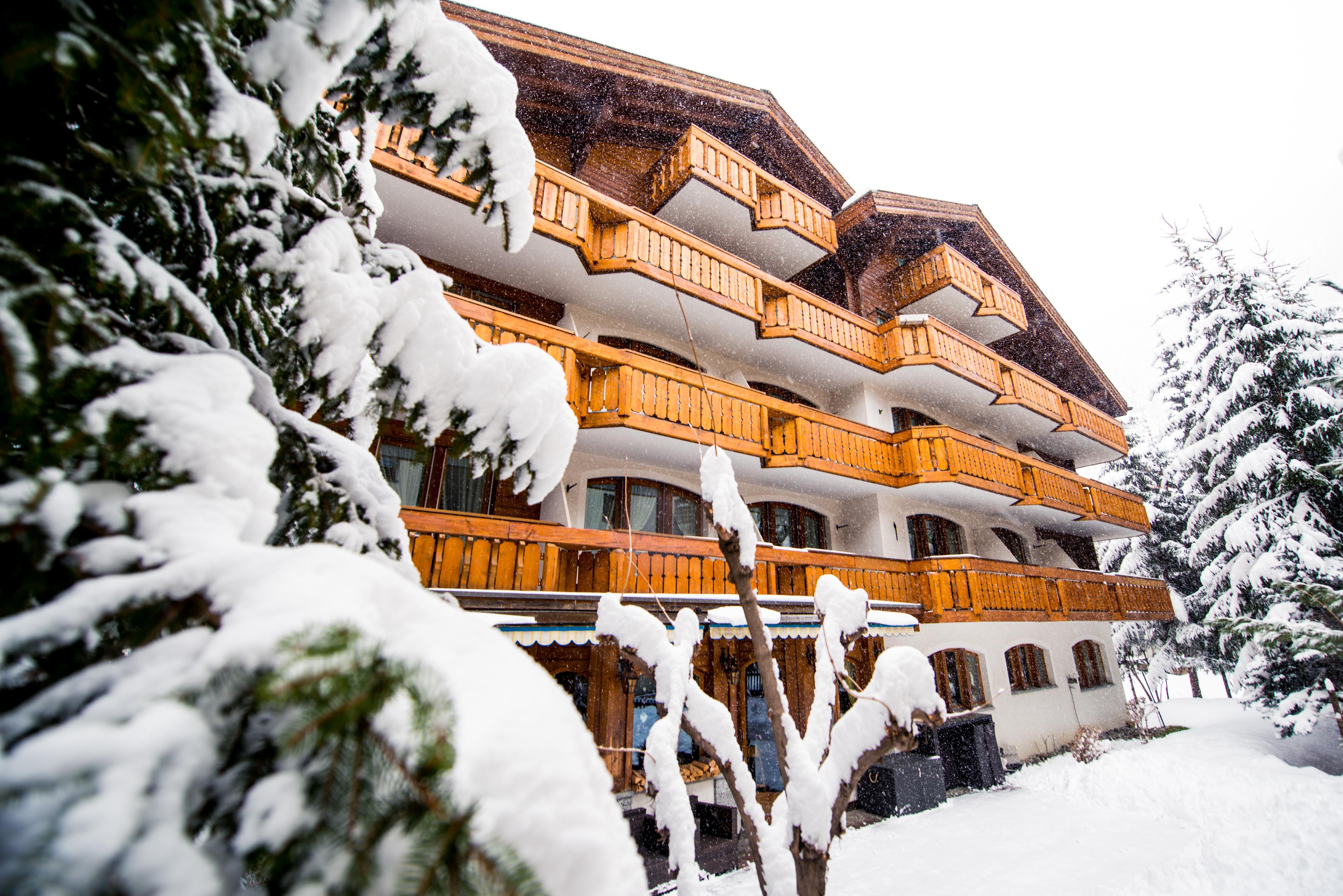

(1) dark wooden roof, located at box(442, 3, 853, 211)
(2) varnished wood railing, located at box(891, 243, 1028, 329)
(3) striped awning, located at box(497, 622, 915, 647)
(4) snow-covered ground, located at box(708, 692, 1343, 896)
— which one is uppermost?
(1) dark wooden roof, located at box(442, 3, 853, 211)

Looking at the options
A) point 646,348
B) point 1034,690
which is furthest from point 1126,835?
point 646,348

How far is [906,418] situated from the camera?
1534cm

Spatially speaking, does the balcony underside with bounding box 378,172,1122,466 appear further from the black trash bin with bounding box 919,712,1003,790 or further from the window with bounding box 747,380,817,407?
the black trash bin with bounding box 919,712,1003,790

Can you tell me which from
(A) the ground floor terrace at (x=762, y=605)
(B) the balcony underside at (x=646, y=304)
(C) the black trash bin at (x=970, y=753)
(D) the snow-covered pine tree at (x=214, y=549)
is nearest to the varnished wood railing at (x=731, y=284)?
(B) the balcony underside at (x=646, y=304)

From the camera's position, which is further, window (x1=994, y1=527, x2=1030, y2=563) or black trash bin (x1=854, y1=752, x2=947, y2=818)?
window (x1=994, y1=527, x2=1030, y2=563)

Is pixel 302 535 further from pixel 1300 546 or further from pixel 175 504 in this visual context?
pixel 1300 546

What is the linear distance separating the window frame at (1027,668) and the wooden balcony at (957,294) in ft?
31.7

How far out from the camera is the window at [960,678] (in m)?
12.2

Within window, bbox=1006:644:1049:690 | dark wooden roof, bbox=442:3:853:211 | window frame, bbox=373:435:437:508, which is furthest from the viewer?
window, bbox=1006:644:1049:690

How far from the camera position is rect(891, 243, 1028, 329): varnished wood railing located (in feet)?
51.3

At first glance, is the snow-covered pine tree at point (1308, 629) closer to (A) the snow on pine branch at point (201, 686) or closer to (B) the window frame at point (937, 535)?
(B) the window frame at point (937, 535)

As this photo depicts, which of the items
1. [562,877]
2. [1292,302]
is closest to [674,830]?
[562,877]

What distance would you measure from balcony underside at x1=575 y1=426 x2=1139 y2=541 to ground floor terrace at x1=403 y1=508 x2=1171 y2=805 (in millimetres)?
1724

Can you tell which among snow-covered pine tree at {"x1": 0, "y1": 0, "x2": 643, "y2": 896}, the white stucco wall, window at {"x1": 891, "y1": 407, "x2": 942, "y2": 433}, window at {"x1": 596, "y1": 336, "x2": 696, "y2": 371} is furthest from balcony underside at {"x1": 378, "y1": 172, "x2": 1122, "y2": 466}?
the white stucco wall
